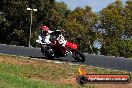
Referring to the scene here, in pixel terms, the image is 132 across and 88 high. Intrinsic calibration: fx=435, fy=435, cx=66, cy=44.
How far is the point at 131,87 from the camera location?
1516 cm

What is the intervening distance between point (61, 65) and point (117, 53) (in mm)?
52558

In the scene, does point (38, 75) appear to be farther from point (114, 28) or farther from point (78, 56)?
point (114, 28)

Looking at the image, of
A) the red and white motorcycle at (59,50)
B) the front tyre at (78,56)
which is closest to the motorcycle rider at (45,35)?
the red and white motorcycle at (59,50)

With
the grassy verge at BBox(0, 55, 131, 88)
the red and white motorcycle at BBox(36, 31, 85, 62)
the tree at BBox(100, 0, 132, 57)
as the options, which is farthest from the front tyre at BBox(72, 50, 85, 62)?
the tree at BBox(100, 0, 132, 57)

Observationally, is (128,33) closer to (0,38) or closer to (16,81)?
(0,38)

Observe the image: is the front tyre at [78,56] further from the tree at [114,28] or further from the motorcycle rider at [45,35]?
the tree at [114,28]

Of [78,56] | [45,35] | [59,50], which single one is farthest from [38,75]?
[45,35]

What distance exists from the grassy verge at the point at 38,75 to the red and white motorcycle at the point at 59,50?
2093mm

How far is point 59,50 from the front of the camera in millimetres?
23094

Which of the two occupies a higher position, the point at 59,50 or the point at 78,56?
the point at 59,50

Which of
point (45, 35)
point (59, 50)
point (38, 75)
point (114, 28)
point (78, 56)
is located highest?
point (114, 28)

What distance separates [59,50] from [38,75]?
6654mm

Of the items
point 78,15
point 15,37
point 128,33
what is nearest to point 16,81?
point 15,37

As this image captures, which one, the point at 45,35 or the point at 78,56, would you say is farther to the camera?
the point at 45,35
